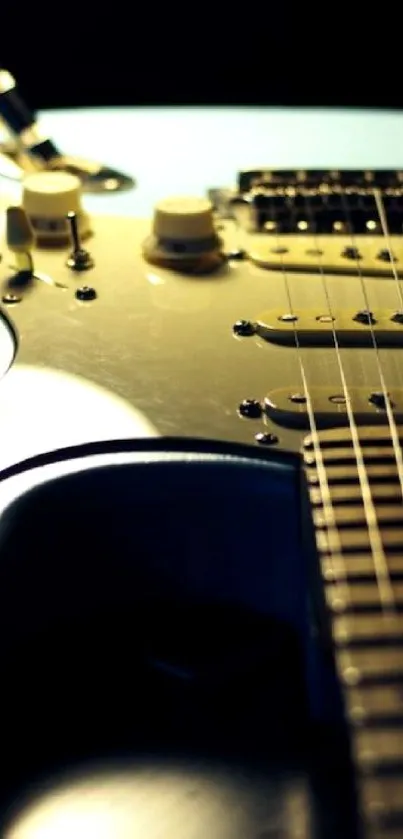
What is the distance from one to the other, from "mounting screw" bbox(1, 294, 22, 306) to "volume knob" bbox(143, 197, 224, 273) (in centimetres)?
12

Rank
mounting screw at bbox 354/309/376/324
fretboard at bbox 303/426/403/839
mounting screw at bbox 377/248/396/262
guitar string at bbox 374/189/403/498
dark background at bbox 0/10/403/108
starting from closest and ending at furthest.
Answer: fretboard at bbox 303/426/403/839 < guitar string at bbox 374/189/403/498 < mounting screw at bbox 354/309/376/324 < mounting screw at bbox 377/248/396/262 < dark background at bbox 0/10/403/108

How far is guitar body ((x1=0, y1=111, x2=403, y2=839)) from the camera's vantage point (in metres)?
0.67

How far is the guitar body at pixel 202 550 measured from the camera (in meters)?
0.67

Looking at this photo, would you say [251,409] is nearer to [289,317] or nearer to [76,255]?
[289,317]

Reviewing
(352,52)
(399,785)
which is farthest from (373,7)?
(399,785)

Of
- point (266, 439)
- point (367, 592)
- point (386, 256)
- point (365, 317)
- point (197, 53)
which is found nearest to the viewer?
point (367, 592)

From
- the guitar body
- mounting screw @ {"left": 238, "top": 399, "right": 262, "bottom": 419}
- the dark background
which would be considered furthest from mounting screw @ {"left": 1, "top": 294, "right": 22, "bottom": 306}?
the dark background

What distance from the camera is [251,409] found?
762 mm

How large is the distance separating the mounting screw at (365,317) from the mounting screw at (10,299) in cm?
25

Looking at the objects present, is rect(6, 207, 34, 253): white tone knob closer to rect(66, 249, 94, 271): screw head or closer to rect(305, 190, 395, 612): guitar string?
rect(66, 249, 94, 271): screw head

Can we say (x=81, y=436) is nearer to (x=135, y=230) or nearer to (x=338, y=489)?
(x=338, y=489)

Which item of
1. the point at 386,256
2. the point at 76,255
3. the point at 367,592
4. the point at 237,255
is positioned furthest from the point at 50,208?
the point at 367,592

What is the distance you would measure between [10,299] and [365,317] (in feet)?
0.87

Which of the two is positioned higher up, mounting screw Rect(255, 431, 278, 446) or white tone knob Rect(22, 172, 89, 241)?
white tone knob Rect(22, 172, 89, 241)
